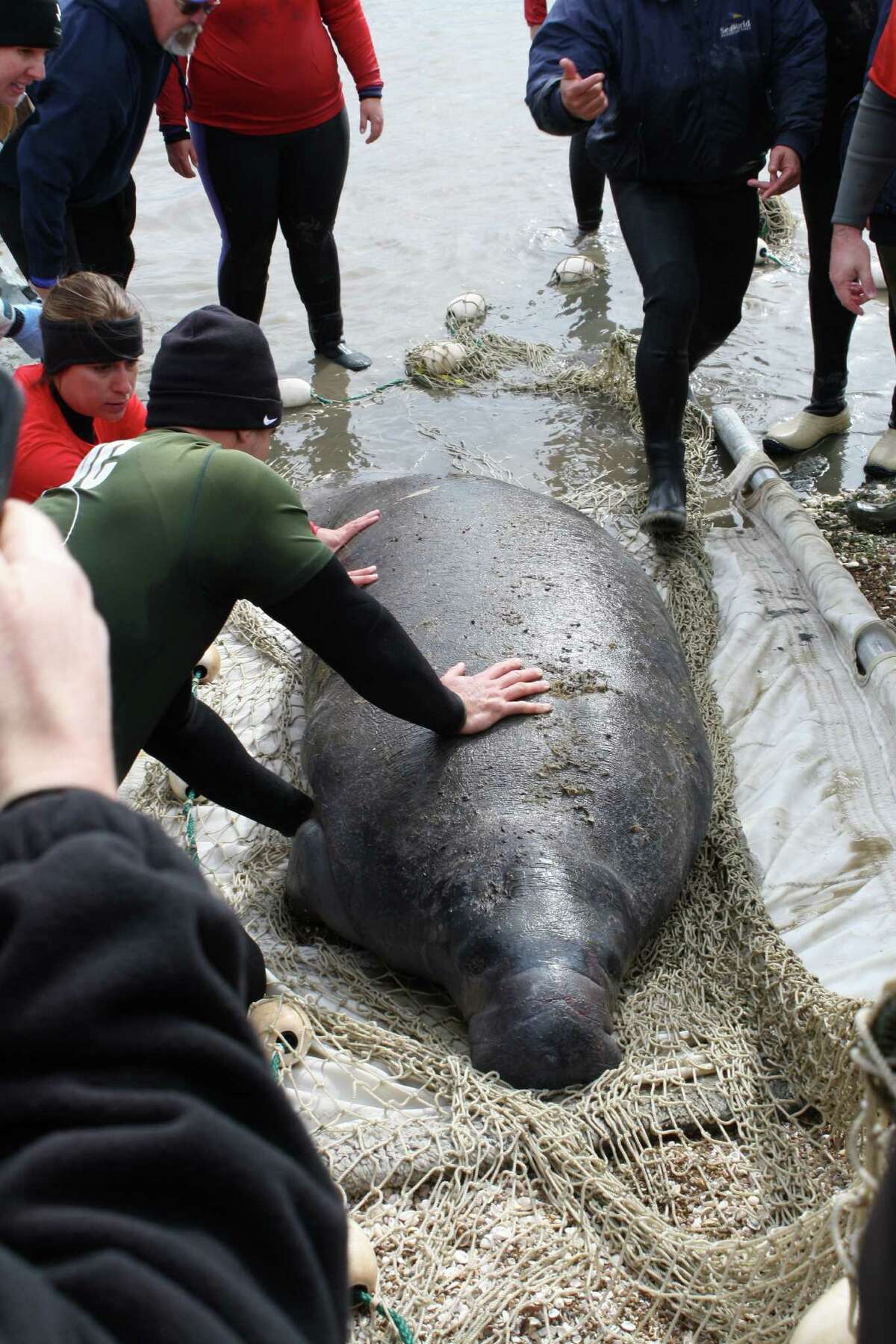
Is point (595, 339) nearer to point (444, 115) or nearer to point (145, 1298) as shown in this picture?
point (444, 115)

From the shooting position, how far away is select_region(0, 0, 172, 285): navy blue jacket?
464cm

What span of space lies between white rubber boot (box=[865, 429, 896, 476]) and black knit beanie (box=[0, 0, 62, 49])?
353 cm

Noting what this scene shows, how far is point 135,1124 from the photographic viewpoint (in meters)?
0.80

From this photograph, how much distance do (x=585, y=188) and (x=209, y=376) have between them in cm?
615

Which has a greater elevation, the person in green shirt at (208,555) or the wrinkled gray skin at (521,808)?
the person in green shirt at (208,555)

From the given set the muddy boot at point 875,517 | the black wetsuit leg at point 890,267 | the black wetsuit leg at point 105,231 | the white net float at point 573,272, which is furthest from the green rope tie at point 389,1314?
the white net float at point 573,272

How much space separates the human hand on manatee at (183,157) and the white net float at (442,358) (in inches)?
59.0

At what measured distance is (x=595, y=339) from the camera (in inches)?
281

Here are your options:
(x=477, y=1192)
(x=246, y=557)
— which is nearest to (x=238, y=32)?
(x=246, y=557)

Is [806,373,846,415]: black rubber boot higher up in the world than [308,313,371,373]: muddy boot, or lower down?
higher up

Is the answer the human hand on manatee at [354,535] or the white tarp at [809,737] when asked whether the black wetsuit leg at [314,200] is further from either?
the white tarp at [809,737]

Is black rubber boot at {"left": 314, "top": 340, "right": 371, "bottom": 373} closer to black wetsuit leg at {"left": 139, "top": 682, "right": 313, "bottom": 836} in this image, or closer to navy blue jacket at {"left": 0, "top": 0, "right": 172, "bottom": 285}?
navy blue jacket at {"left": 0, "top": 0, "right": 172, "bottom": 285}

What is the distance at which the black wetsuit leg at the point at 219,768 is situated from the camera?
3.21 metres

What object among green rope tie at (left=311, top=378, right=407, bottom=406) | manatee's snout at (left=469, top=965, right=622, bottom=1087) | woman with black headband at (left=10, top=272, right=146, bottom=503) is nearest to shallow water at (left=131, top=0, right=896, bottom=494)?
green rope tie at (left=311, top=378, right=407, bottom=406)
